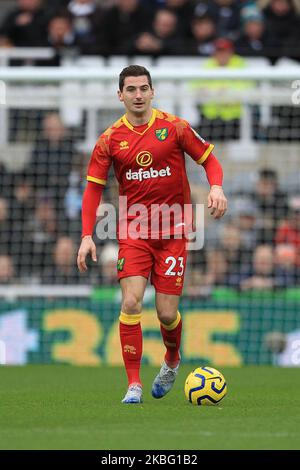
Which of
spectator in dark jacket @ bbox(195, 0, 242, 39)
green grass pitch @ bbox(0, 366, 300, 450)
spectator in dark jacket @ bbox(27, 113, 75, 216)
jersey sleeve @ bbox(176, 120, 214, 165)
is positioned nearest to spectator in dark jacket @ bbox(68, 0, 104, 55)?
spectator in dark jacket @ bbox(195, 0, 242, 39)

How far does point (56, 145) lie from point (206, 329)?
3284 mm

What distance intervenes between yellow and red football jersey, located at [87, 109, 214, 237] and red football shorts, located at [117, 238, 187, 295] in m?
0.25

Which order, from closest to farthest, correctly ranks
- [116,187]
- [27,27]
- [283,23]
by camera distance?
[116,187] → [283,23] → [27,27]

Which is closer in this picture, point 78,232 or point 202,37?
Answer: point 78,232

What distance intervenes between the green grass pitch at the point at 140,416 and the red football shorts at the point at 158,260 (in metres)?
0.91

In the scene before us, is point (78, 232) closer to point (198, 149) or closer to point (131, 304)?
point (198, 149)

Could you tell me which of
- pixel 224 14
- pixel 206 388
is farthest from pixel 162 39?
pixel 206 388

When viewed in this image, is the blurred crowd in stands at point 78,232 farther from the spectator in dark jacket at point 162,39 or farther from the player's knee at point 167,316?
the player's knee at point 167,316

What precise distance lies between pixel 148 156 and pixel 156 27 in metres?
8.30

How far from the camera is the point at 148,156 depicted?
29.1ft

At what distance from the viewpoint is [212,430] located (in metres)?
7.01

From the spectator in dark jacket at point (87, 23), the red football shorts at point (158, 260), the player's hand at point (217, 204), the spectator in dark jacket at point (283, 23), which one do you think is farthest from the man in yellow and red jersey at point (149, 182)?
the spectator in dark jacket at point (283, 23)

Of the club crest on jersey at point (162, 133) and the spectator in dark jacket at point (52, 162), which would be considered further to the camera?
the spectator in dark jacket at point (52, 162)

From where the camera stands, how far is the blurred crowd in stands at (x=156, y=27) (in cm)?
1650
